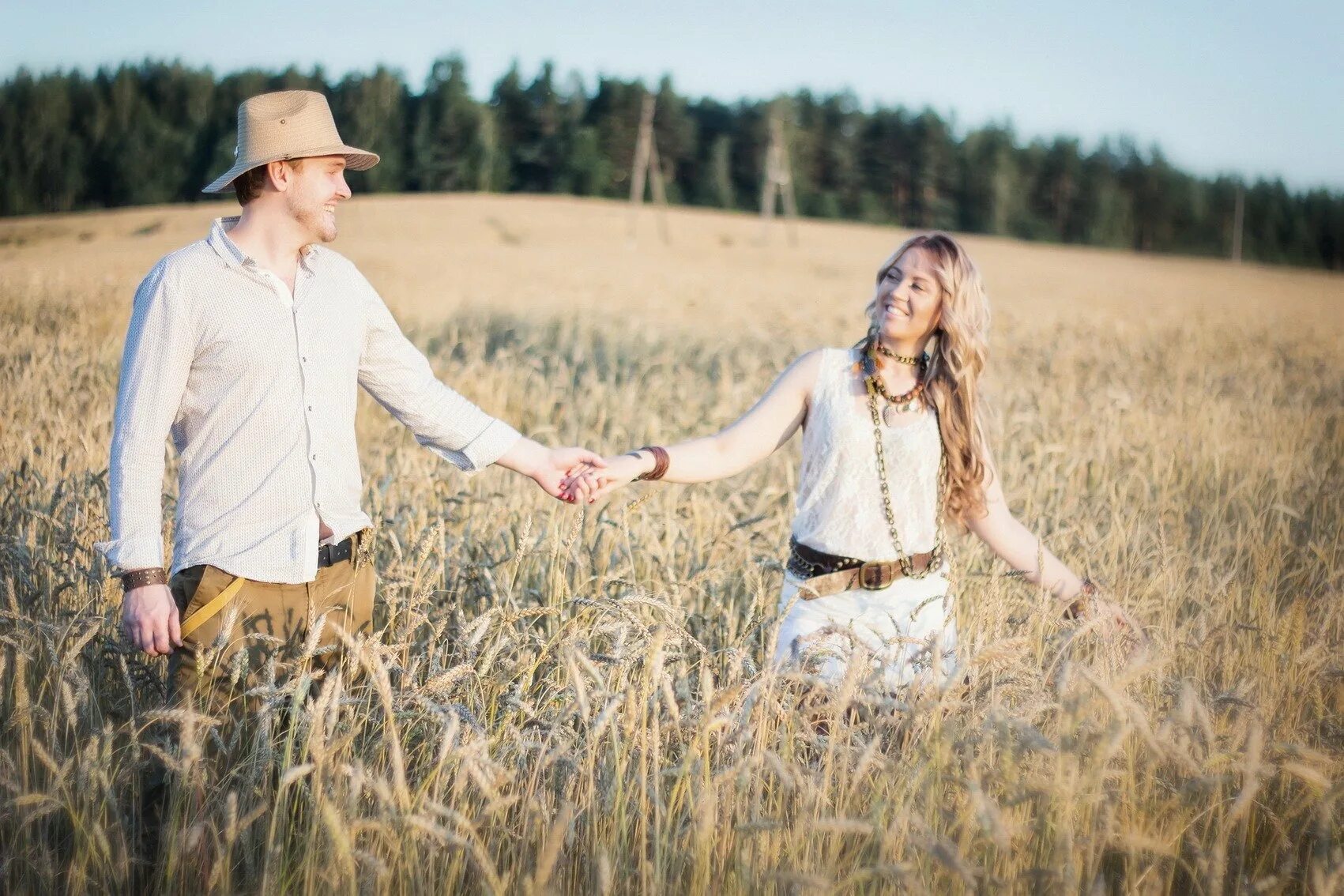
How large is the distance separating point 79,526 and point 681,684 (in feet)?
8.11

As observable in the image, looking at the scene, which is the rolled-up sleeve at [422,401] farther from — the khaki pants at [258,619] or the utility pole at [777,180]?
the utility pole at [777,180]

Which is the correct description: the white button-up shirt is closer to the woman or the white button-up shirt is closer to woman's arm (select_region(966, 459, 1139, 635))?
the woman

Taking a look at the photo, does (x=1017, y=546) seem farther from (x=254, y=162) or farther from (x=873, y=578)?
(x=254, y=162)

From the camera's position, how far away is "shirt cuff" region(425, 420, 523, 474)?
290 centimetres

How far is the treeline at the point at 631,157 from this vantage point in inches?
731

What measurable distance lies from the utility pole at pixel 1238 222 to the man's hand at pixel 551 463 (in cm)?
6753

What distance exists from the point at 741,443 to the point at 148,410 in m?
1.63

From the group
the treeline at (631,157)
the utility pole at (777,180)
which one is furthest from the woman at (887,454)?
the utility pole at (777,180)

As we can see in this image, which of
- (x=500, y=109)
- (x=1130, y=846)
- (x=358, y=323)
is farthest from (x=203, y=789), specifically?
(x=500, y=109)

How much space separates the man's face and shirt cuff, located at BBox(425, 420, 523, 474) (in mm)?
693

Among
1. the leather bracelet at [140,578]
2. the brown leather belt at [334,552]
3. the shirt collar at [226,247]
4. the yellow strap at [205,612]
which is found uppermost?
the shirt collar at [226,247]

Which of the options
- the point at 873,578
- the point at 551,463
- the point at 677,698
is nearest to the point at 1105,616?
the point at 873,578

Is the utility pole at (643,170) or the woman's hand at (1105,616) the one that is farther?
the utility pole at (643,170)

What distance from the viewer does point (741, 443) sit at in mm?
3072
